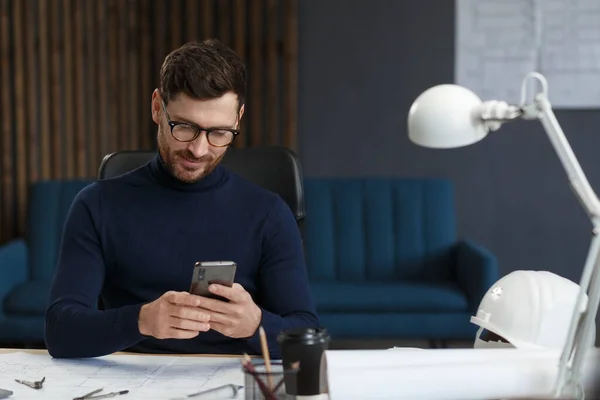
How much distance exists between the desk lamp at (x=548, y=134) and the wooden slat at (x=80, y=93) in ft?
11.6

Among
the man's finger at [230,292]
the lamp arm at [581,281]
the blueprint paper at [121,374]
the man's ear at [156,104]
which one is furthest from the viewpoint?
the man's ear at [156,104]

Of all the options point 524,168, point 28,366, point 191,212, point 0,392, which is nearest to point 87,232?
point 191,212

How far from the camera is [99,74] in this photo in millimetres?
4469

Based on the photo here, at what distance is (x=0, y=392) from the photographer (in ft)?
4.74

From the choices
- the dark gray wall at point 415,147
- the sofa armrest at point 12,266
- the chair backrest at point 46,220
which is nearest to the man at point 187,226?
the sofa armrest at point 12,266

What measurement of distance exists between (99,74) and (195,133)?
2731 millimetres

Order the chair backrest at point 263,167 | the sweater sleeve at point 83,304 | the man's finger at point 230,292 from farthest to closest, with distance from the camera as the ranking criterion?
1. the chair backrest at point 263,167
2. the sweater sleeve at point 83,304
3. the man's finger at point 230,292

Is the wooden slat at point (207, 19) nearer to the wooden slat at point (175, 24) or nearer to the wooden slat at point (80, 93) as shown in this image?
the wooden slat at point (175, 24)

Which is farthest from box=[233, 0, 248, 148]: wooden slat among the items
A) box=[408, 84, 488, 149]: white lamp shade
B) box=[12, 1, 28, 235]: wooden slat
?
A: box=[408, 84, 488, 149]: white lamp shade

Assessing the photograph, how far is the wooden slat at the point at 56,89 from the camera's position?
14.5 ft

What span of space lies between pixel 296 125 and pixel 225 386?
318 cm

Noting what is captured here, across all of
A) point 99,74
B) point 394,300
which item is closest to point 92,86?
point 99,74

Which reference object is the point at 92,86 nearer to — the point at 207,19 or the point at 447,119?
the point at 207,19

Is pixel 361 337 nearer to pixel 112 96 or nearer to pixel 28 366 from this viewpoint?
pixel 112 96
